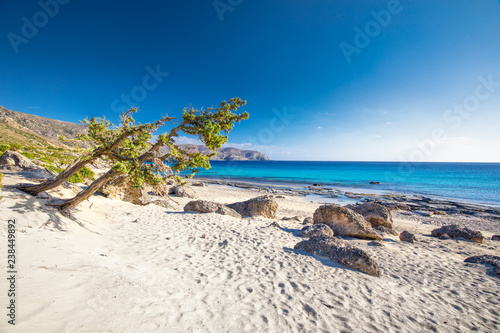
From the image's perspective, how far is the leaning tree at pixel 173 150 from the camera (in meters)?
7.36

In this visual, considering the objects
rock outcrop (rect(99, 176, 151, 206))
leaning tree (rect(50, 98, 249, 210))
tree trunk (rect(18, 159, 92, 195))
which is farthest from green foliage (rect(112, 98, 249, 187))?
rock outcrop (rect(99, 176, 151, 206))

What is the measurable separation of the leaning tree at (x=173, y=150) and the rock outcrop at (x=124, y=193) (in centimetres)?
473

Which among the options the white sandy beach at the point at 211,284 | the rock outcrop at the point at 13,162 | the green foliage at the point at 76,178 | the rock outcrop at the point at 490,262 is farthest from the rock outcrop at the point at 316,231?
the rock outcrop at the point at 13,162

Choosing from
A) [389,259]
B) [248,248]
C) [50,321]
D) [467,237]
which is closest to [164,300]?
[50,321]

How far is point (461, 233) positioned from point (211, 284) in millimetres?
15590

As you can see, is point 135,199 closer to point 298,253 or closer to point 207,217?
point 207,217

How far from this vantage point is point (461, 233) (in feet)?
39.0

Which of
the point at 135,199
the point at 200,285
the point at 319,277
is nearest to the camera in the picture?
the point at 200,285

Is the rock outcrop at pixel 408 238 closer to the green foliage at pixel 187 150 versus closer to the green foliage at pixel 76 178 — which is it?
the green foliage at pixel 187 150

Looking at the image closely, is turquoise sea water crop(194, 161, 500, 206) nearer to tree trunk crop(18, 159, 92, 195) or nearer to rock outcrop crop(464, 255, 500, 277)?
rock outcrop crop(464, 255, 500, 277)

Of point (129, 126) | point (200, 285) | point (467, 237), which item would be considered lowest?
point (467, 237)

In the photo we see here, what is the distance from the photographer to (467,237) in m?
11.7

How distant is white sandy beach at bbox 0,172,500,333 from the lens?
3.39 m

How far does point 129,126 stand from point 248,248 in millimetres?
6633
